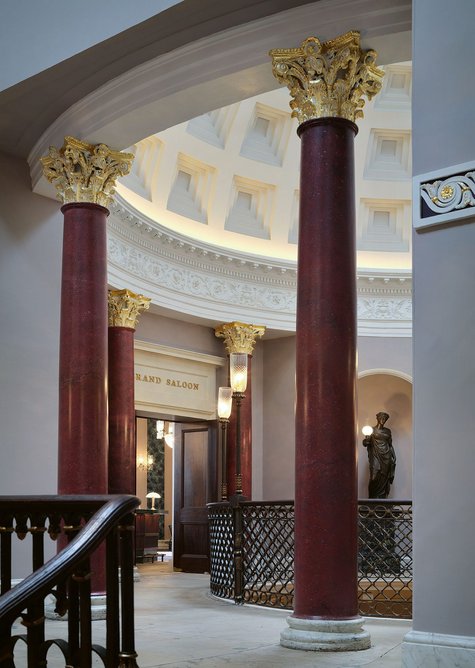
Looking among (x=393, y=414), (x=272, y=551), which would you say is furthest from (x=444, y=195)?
(x=393, y=414)

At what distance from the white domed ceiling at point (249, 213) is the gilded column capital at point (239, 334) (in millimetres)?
206

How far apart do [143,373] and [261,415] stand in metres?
3.32

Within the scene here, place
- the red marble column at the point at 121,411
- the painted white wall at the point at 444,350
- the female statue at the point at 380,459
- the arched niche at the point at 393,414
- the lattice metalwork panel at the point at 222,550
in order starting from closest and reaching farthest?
the painted white wall at the point at 444,350 → the lattice metalwork panel at the point at 222,550 → the red marble column at the point at 121,411 → the female statue at the point at 380,459 → the arched niche at the point at 393,414

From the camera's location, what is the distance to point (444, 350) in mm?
4527

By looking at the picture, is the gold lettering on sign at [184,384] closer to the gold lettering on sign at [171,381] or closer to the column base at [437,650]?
the gold lettering on sign at [171,381]

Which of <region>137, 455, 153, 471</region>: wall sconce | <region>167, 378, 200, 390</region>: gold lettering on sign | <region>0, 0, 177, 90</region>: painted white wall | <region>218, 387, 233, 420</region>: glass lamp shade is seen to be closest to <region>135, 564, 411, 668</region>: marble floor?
<region>218, 387, 233, 420</region>: glass lamp shade

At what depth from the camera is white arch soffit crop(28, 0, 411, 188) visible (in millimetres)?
7188

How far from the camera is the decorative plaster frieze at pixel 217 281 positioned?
567 inches

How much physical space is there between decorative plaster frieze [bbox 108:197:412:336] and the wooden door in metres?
2.54

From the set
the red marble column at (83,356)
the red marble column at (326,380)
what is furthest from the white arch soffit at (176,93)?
the red marble column at (83,356)

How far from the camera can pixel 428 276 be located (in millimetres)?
4660

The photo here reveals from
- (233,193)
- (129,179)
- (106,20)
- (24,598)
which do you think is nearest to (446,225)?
(24,598)

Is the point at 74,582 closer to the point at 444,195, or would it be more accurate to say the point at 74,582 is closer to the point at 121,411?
the point at 444,195

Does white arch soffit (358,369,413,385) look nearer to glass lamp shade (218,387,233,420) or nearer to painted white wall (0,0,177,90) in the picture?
glass lamp shade (218,387,233,420)
